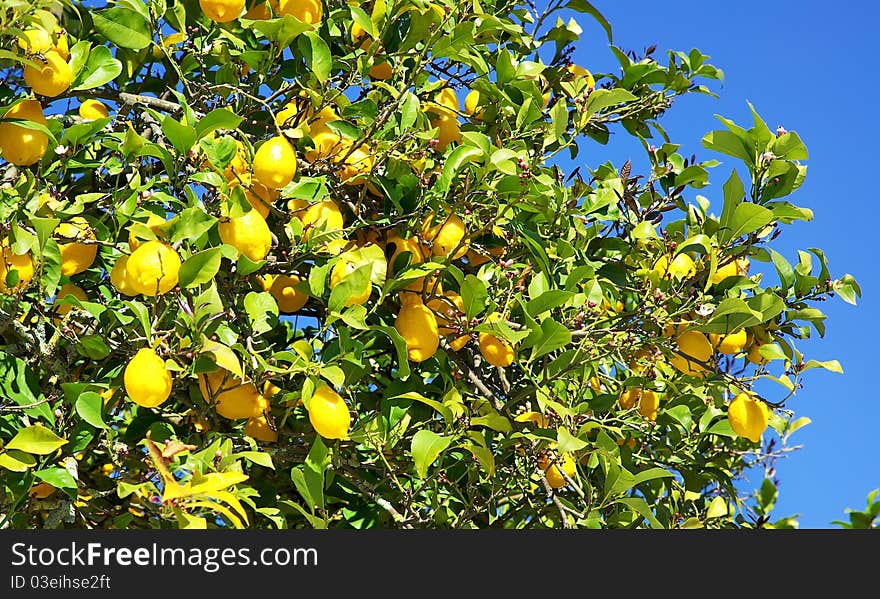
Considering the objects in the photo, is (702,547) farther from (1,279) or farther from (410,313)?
(1,279)

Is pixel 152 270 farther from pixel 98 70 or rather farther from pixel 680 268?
pixel 680 268

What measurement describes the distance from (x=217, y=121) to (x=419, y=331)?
426 millimetres

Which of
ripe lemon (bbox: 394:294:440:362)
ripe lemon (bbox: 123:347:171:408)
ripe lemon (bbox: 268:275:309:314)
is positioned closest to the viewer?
ripe lemon (bbox: 123:347:171:408)

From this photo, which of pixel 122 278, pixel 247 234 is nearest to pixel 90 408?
pixel 122 278

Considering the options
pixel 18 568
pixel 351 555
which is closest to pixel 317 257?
pixel 351 555

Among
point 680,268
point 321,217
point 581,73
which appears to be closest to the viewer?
point 321,217

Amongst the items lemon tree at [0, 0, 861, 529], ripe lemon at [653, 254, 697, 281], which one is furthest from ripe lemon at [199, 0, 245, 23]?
ripe lemon at [653, 254, 697, 281]

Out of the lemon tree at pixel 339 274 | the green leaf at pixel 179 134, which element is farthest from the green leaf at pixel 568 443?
the green leaf at pixel 179 134

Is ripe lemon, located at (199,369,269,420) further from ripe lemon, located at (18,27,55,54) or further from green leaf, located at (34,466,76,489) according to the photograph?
ripe lemon, located at (18,27,55,54)

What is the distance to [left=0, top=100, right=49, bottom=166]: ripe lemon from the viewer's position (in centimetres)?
133

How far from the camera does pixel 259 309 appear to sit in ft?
4.45

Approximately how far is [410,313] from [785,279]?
67 cm

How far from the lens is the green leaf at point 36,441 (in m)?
1.22

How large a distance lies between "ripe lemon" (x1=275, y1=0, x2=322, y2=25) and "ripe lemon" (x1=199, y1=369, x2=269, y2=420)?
22.3 inches
